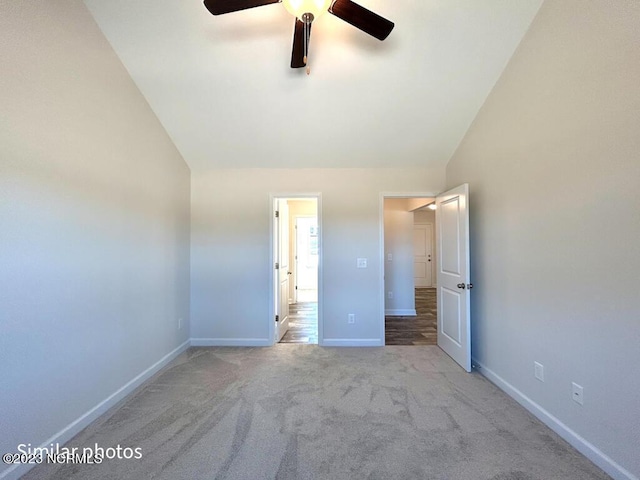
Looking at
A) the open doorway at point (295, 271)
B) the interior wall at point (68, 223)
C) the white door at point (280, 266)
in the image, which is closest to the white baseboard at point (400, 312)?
the open doorway at point (295, 271)

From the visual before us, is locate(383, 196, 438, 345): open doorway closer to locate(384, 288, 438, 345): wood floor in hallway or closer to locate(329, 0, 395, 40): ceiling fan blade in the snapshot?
locate(384, 288, 438, 345): wood floor in hallway

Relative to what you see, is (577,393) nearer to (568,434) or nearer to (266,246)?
(568,434)

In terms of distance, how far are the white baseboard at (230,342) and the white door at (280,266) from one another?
21 cm

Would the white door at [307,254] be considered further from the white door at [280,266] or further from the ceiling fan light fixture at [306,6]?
the ceiling fan light fixture at [306,6]

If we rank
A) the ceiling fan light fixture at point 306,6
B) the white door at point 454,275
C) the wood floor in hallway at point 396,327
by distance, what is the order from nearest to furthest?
the ceiling fan light fixture at point 306,6, the white door at point 454,275, the wood floor in hallway at point 396,327

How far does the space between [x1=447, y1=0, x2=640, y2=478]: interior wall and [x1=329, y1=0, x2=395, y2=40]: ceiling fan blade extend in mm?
1228

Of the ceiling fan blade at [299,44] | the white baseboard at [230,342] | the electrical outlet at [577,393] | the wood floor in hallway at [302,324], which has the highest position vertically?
the ceiling fan blade at [299,44]

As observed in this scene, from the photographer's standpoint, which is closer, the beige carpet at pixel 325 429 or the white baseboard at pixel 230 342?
the beige carpet at pixel 325 429

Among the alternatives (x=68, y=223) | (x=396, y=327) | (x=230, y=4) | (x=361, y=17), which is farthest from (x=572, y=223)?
(x=68, y=223)

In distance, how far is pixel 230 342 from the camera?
3.68 metres

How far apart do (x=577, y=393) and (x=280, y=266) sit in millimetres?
3086

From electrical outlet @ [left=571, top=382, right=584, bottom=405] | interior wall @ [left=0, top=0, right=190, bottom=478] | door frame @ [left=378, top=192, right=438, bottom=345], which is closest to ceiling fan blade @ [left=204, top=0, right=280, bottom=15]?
interior wall @ [left=0, top=0, right=190, bottom=478]

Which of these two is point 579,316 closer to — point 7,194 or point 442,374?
point 442,374

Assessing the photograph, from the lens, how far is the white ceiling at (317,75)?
2100 mm
